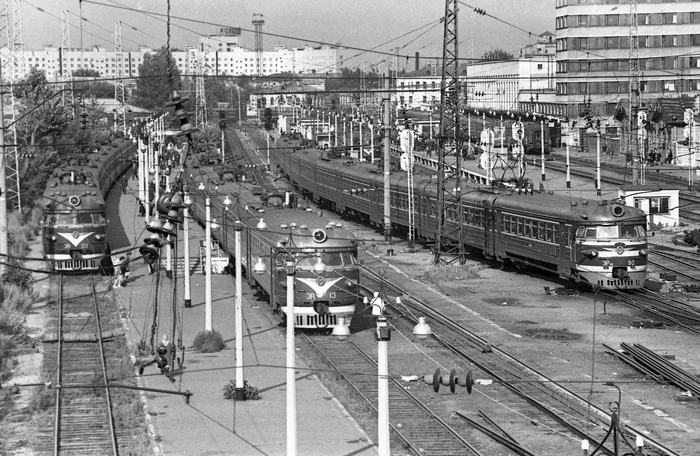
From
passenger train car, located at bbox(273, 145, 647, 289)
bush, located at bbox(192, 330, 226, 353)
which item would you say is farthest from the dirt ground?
bush, located at bbox(192, 330, 226, 353)

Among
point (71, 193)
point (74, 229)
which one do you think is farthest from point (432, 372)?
A: point (71, 193)

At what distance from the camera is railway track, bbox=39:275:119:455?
2239 centimetres

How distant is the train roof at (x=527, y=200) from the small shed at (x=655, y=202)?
8988 mm

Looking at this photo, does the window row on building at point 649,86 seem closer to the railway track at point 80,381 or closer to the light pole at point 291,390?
the railway track at point 80,381

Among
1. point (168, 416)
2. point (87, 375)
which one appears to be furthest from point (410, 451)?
point (87, 375)

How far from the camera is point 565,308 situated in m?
37.2

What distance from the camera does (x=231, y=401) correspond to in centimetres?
2547

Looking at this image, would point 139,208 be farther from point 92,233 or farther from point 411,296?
point 411,296

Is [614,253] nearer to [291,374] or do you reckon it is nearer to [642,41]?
[291,374]

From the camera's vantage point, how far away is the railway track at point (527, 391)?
22.4 m

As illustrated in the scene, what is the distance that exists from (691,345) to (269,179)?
6154 centimetres

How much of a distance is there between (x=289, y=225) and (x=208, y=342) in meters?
4.91

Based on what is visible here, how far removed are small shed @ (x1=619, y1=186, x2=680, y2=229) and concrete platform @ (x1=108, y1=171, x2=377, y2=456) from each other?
23.3m

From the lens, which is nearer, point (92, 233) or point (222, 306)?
point (222, 306)
